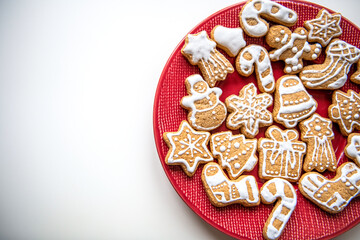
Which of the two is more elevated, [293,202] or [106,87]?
[106,87]

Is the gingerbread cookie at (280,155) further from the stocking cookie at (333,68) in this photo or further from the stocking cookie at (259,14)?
the stocking cookie at (259,14)

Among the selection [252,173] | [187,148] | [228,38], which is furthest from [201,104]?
[252,173]

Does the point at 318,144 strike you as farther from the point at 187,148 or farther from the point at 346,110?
the point at 187,148

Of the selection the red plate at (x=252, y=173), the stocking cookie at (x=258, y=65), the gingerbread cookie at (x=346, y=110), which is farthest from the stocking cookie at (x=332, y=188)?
the stocking cookie at (x=258, y=65)

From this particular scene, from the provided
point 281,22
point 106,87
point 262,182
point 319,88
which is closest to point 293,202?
point 262,182

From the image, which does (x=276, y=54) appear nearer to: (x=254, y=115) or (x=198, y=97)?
(x=254, y=115)

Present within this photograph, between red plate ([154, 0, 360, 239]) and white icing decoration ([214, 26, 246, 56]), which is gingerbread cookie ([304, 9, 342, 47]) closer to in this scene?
red plate ([154, 0, 360, 239])

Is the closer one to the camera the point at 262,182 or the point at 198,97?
the point at 198,97

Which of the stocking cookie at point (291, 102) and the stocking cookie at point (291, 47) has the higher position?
the stocking cookie at point (291, 47)

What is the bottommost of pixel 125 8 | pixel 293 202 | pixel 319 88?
pixel 293 202
